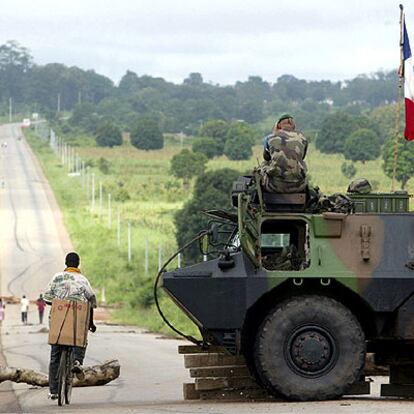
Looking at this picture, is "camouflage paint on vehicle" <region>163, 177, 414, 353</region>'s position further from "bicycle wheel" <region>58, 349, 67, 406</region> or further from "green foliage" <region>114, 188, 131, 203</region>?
"green foliage" <region>114, 188, 131, 203</region>

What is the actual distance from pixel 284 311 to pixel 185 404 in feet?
5.53

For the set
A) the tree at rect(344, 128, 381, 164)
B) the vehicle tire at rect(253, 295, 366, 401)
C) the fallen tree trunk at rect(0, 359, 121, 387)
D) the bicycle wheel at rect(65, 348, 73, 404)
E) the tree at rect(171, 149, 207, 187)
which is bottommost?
the tree at rect(171, 149, 207, 187)

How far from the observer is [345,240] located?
15484mm

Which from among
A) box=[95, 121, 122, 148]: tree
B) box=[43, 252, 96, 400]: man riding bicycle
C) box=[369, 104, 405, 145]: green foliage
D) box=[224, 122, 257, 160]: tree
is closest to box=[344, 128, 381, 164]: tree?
box=[369, 104, 405, 145]: green foliage

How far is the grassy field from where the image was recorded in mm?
71062

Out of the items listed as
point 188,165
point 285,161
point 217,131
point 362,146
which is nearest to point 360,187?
point 285,161

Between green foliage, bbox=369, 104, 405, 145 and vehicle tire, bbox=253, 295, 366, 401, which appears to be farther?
green foliage, bbox=369, 104, 405, 145

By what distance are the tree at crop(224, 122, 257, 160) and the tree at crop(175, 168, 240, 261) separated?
64454 millimetres

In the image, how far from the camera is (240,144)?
159 meters

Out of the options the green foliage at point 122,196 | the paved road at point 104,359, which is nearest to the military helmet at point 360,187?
the paved road at point 104,359

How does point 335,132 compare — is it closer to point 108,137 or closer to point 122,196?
point 122,196

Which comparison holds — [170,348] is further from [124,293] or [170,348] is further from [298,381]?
[124,293]

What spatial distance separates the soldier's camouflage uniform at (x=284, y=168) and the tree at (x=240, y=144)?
139278 mm

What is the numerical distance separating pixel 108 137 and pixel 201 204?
350 feet
